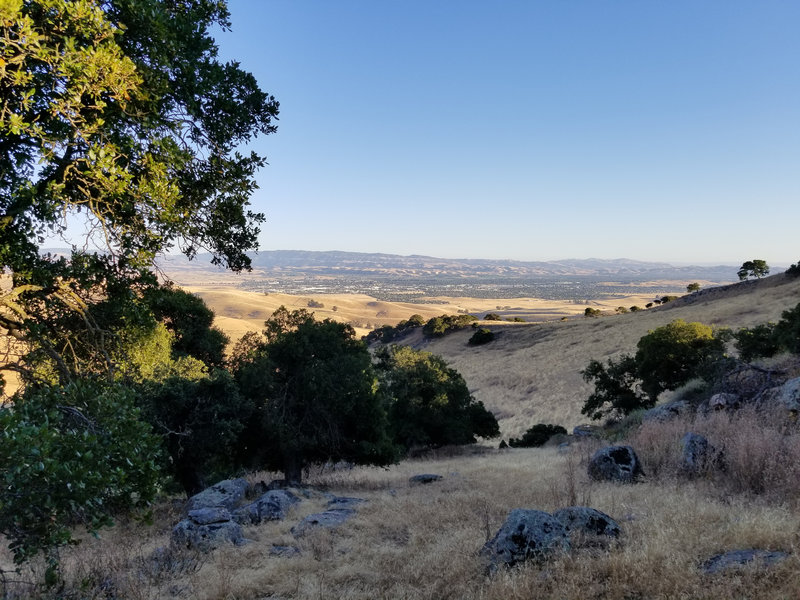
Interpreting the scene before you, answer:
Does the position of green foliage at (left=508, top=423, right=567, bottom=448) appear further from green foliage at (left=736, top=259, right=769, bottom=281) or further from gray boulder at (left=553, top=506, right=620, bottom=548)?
green foliage at (left=736, top=259, right=769, bottom=281)

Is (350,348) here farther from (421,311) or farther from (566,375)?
(421,311)

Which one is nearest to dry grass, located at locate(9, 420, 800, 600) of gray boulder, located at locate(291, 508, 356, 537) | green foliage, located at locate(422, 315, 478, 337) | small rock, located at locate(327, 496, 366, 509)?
gray boulder, located at locate(291, 508, 356, 537)

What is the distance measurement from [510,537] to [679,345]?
2868 cm

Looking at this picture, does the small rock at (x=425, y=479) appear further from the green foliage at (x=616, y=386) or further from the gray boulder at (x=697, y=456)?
the green foliage at (x=616, y=386)

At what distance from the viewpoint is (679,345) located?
29.6 metres

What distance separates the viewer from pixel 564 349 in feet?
186

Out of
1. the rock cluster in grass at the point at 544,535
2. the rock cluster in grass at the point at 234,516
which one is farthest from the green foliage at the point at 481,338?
the rock cluster in grass at the point at 544,535

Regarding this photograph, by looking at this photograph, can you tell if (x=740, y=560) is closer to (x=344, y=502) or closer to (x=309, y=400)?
(x=344, y=502)

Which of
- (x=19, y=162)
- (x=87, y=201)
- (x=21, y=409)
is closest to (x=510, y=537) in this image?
(x=21, y=409)

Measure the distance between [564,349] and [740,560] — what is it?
54.4 meters

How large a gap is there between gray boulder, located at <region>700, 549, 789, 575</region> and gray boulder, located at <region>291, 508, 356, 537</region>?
22.2ft

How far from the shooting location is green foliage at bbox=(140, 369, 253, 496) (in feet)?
51.0

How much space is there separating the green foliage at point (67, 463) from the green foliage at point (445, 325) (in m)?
78.3

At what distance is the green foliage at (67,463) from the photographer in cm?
357
